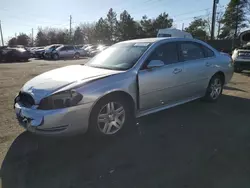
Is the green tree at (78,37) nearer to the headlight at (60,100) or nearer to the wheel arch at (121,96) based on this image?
the wheel arch at (121,96)

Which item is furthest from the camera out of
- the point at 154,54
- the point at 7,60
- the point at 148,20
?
the point at 148,20

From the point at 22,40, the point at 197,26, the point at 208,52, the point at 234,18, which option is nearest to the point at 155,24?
the point at 197,26

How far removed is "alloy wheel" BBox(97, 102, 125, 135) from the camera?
3369mm

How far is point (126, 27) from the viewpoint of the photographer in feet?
187

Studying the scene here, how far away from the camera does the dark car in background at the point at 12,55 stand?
21406 mm

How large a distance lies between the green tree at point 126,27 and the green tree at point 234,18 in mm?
21136

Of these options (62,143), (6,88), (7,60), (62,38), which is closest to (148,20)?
(62,38)

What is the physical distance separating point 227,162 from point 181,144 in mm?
696

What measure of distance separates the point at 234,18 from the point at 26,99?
1874 inches

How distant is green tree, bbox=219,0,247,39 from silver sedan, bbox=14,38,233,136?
3970 centimetres

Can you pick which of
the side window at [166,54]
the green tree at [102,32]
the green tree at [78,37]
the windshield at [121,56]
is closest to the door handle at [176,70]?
the side window at [166,54]

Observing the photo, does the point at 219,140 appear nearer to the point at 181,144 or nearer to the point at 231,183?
the point at 181,144

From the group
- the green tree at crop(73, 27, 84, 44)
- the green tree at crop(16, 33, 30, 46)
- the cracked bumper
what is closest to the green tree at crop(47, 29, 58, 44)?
the green tree at crop(73, 27, 84, 44)

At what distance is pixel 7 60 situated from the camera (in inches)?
851
